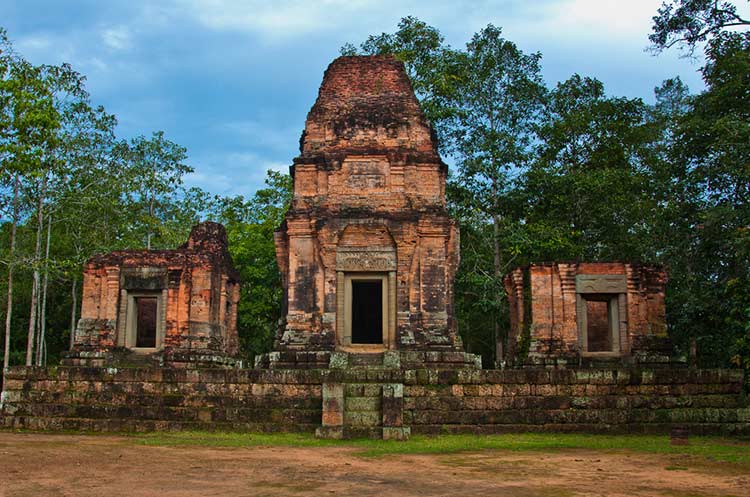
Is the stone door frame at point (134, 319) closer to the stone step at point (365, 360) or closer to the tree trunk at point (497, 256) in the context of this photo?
the stone step at point (365, 360)

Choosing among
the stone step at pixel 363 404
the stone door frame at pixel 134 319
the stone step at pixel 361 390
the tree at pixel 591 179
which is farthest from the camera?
the tree at pixel 591 179

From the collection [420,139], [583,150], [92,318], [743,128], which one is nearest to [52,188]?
[92,318]

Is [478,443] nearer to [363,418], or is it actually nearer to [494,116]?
[363,418]

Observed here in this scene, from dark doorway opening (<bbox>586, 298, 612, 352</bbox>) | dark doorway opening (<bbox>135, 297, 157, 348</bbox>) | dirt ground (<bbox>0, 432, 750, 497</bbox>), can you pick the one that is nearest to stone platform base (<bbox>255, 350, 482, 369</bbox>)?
dirt ground (<bbox>0, 432, 750, 497</bbox>)

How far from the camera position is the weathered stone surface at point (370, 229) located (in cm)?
1745

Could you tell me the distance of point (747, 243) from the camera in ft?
46.7

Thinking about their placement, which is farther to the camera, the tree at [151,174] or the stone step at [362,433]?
the tree at [151,174]

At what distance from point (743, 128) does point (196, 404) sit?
13.8 m

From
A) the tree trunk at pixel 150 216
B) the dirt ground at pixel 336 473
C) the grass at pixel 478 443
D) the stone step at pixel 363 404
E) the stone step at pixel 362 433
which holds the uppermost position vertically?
the tree trunk at pixel 150 216

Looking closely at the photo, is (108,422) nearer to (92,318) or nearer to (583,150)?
(92,318)

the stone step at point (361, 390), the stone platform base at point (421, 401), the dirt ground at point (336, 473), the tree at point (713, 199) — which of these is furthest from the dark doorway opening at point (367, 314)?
the dirt ground at point (336, 473)

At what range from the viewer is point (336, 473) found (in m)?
8.75

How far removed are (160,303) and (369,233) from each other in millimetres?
6758

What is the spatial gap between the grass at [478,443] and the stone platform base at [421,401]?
403 mm
